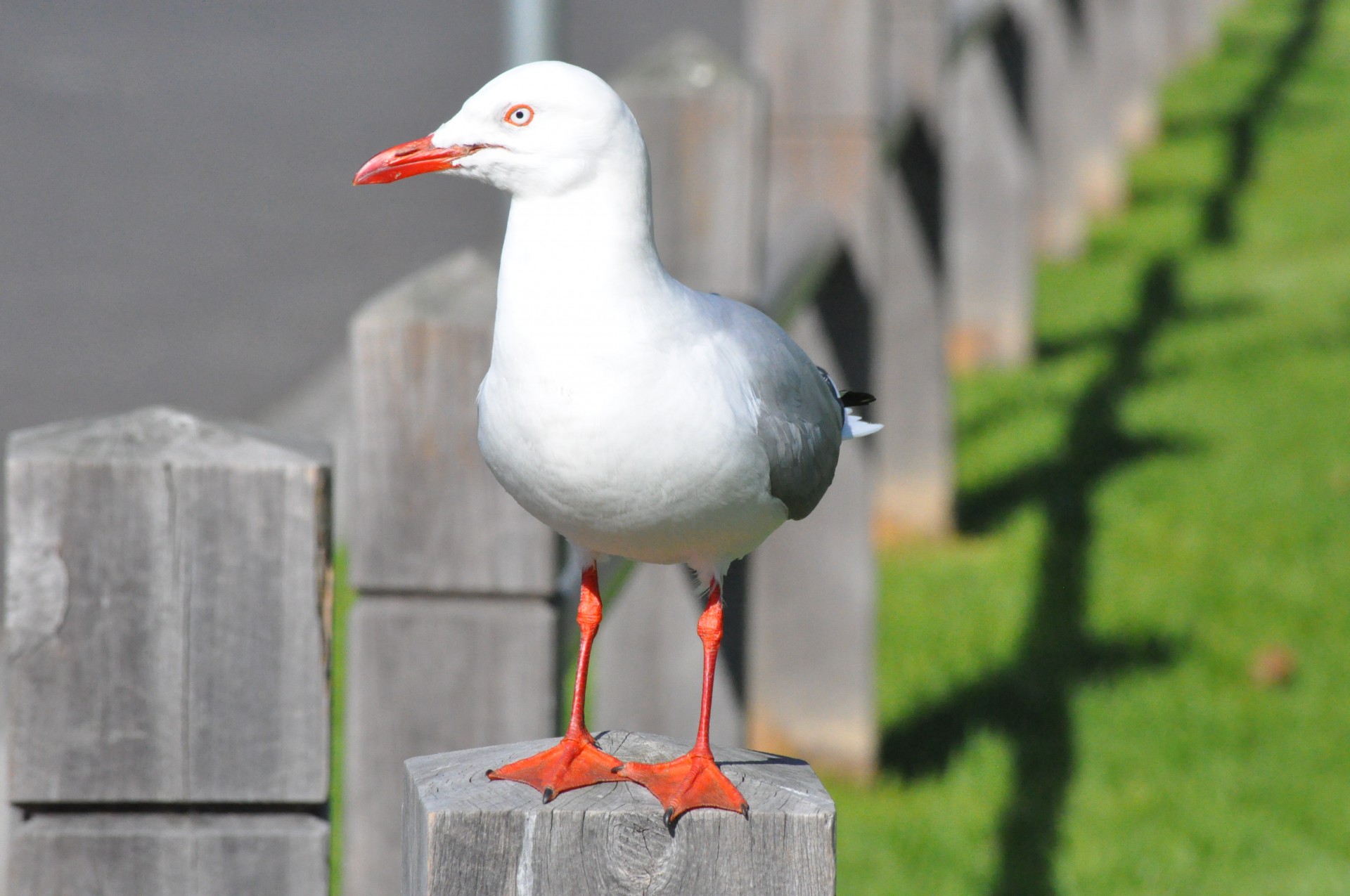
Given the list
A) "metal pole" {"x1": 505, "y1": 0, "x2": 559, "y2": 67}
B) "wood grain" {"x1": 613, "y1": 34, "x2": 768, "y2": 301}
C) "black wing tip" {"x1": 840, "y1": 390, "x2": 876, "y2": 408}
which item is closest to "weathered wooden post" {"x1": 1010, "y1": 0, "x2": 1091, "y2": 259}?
"metal pole" {"x1": 505, "y1": 0, "x2": 559, "y2": 67}

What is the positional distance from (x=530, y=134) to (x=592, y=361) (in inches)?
8.0

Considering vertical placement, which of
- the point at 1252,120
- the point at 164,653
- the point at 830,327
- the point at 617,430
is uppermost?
the point at 1252,120

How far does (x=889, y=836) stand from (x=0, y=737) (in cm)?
235

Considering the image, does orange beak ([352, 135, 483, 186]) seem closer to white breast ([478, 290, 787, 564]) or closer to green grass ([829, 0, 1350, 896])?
white breast ([478, 290, 787, 564])

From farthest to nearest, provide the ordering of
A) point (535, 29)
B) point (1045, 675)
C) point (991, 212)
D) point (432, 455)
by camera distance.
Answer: point (991, 212) → point (1045, 675) → point (535, 29) → point (432, 455)

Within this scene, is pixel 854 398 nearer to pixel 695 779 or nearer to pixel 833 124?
pixel 695 779

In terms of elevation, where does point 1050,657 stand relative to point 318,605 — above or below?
below

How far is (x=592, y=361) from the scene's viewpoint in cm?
136

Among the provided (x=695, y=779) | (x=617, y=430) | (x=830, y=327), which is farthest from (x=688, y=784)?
(x=830, y=327)

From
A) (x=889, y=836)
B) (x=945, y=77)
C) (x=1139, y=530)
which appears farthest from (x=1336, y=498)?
(x=889, y=836)

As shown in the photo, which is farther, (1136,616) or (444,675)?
(1136,616)

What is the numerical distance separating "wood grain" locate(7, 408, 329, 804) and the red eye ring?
1.19 ft

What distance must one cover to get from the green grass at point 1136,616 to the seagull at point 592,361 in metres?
2.20

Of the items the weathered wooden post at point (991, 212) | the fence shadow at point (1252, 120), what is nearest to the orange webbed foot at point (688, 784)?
the weathered wooden post at point (991, 212)
